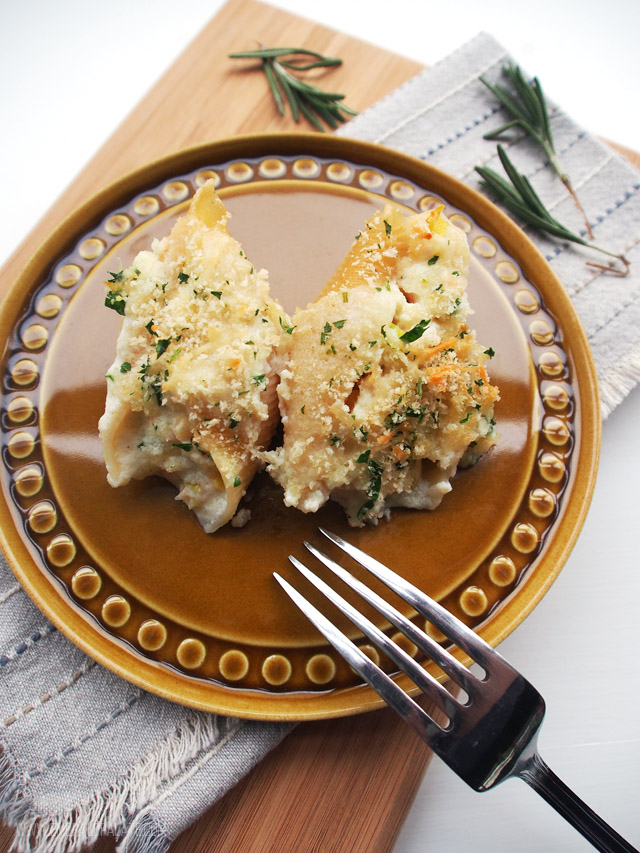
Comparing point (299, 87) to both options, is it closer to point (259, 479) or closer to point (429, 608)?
point (259, 479)

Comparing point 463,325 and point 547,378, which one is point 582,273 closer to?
point 547,378

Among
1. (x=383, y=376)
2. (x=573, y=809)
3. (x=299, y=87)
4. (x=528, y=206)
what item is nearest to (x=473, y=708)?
(x=573, y=809)

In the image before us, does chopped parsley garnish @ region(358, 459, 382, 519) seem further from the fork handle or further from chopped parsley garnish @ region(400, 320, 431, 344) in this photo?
the fork handle

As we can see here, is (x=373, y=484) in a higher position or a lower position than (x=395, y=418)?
lower

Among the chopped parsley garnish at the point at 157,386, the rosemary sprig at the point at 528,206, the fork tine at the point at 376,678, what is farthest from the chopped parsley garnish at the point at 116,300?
the rosemary sprig at the point at 528,206

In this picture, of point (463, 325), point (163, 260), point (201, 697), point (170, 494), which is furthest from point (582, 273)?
point (201, 697)
